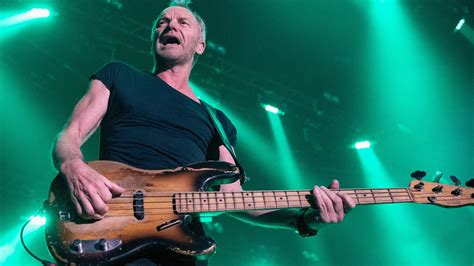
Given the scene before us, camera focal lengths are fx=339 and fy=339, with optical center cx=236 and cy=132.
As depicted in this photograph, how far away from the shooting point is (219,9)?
33.3ft

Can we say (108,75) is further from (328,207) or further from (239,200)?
(328,207)

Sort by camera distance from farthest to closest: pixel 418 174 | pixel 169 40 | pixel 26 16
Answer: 1. pixel 26 16
2. pixel 169 40
3. pixel 418 174

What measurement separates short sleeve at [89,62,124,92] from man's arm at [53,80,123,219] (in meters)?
0.31

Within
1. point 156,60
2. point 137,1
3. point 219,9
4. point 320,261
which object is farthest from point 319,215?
point 320,261

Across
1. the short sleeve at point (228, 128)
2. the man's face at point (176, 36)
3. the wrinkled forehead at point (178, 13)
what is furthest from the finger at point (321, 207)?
the wrinkled forehead at point (178, 13)

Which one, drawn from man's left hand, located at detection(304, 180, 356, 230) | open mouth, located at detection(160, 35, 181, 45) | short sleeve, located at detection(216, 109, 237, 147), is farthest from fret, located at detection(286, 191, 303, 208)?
open mouth, located at detection(160, 35, 181, 45)

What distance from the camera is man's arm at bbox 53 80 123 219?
162cm

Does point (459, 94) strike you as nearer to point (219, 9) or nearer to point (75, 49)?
point (219, 9)

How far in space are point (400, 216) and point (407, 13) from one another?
7.35m

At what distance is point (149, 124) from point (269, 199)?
38.4 inches

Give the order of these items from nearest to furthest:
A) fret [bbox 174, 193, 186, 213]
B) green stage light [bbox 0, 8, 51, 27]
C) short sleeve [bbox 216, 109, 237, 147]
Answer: fret [bbox 174, 193, 186, 213] → short sleeve [bbox 216, 109, 237, 147] → green stage light [bbox 0, 8, 51, 27]

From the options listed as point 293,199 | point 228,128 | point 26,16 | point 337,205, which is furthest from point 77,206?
point 26,16

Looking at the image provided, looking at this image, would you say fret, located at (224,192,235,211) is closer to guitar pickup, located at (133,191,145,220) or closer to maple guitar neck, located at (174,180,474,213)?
maple guitar neck, located at (174,180,474,213)

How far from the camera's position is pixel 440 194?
8.93ft
